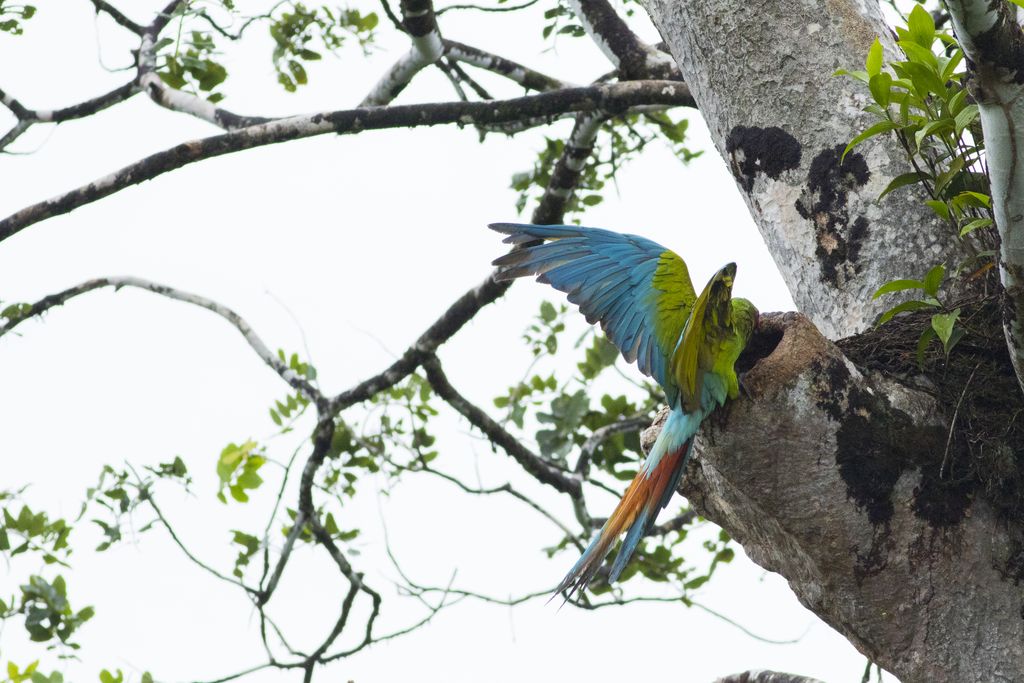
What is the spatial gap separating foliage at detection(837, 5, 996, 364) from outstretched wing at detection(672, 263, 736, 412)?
0.96ft

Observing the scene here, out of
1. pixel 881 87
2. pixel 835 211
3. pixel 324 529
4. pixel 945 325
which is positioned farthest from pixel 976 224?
pixel 324 529

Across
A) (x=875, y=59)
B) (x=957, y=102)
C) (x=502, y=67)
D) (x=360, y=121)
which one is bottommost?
(x=957, y=102)

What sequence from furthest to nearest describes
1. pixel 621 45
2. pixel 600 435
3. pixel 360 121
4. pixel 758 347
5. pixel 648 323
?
1. pixel 600 435
2. pixel 621 45
3. pixel 360 121
4. pixel 648 323
5. pixel 758 347

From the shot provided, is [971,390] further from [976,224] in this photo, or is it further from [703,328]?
[703,328]

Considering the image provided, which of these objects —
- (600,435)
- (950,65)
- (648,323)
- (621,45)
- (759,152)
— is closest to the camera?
(950,65)

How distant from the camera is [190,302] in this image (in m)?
4.33

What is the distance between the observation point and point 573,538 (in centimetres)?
430

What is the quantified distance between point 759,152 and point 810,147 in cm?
12

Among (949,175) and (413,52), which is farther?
(413,52)

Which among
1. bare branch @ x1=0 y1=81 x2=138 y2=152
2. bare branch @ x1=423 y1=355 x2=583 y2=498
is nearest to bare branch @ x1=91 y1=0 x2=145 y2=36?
bare branch @ x1=0 y1=81 x2=138 y2=152

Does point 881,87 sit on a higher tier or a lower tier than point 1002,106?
higher

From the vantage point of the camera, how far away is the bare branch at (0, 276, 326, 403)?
4008mm

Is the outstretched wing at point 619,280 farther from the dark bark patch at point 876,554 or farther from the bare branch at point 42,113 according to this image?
the bare branch at point 42,113

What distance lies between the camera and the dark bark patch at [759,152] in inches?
98.7
